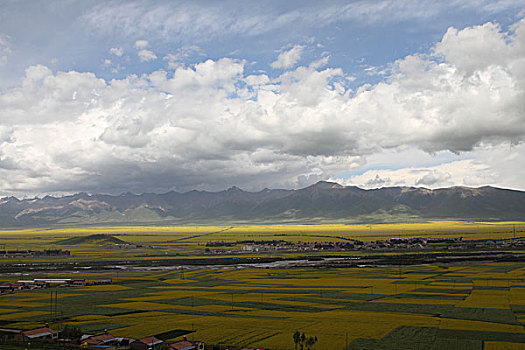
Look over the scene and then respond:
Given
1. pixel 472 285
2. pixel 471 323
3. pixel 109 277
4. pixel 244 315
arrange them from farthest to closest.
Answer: pixel 109 277 → pixel 472 285 → pixel 244 315 → pixel 471 323

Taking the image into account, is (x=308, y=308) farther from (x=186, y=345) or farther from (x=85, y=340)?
(x=85, y=340)

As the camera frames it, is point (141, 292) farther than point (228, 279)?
No

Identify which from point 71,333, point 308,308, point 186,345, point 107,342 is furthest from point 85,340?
point 308,308

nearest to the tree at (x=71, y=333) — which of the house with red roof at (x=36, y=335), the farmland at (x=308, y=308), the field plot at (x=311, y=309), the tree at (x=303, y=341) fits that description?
the house with red roof at (x=36, y=335)

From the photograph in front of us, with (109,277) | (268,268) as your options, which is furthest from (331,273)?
(109,277)

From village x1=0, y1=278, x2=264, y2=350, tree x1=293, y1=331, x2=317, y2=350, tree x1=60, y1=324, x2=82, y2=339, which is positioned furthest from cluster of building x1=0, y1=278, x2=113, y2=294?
tree x1=293, y1=331, x2=317, y2=350

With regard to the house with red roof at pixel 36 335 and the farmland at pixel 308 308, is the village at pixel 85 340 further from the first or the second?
the farmland at pixel 308 308

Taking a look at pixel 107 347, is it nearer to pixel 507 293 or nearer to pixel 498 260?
pixel 507 293
